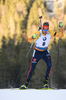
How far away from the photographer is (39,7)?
13320mm

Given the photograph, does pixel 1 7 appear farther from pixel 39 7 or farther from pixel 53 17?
pixel 53 17

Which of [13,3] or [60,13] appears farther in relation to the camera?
[13,3]

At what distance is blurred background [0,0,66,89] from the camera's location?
1259 cm

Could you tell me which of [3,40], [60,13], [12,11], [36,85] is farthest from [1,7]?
[36,85]

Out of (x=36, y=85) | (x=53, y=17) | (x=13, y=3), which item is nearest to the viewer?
(x=36, y=85)

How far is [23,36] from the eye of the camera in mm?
14008

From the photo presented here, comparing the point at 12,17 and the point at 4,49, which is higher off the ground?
the point at 12,17

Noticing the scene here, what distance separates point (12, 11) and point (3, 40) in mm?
2390

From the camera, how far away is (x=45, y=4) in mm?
13789

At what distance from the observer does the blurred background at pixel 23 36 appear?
41.3 feet
